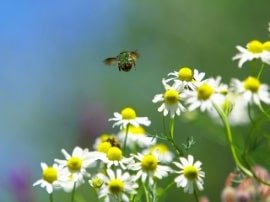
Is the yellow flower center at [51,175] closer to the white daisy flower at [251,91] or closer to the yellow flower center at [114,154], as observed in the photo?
the yellow flower center at [114,154]

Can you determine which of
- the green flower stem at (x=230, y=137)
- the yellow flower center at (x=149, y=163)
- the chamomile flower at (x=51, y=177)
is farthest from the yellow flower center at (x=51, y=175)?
the green flower stem at (x=230, y=137)

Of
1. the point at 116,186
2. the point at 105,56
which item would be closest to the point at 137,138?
the point at 116,186

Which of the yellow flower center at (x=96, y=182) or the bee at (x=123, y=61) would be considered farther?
the bee at (x=123, y=61)

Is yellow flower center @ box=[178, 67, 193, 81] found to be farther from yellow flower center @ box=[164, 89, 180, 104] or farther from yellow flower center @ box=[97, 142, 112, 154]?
yellow flower center @ box=[97, 142, 112, 154]

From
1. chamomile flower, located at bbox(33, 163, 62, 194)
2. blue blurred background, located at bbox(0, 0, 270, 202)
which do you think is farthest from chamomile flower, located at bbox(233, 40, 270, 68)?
blue blurred background, located at bbox(0, 0, 270, 202)

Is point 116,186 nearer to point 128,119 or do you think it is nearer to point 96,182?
point 96,182

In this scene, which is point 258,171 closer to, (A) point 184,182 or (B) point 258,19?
(A) point 184,182

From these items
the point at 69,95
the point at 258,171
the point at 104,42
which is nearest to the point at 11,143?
the point at 69,95
